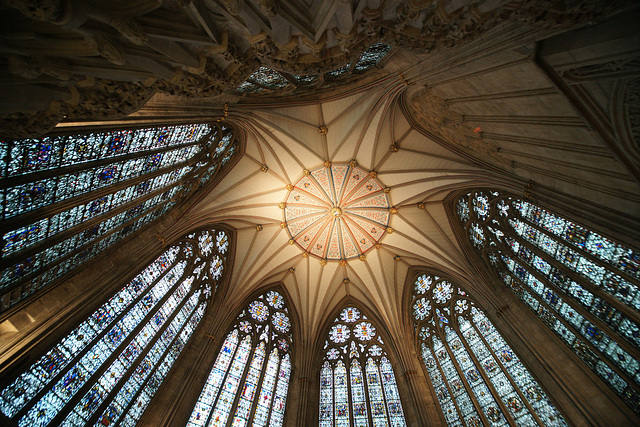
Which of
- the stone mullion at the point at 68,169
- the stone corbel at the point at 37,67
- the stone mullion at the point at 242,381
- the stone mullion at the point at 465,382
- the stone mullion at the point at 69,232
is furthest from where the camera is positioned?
the stone mullion at the point at 242,381

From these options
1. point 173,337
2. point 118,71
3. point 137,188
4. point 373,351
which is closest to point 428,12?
point 118,71

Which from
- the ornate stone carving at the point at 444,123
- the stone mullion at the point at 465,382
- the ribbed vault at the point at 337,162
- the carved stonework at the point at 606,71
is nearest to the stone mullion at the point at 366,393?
the ribbed vault at the point at 337,162

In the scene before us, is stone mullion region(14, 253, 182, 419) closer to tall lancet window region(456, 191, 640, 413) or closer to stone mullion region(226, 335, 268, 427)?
stone mullion region(226, 335, 268, 427)

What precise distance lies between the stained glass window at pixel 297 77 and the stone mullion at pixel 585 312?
7271mm

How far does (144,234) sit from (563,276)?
36.3 ft

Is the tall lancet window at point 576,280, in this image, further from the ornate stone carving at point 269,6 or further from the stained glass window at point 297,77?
the ornate stone carving at point 269,6

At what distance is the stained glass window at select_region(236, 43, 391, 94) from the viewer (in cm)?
823

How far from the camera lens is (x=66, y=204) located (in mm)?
6215

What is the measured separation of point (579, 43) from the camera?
4793mm

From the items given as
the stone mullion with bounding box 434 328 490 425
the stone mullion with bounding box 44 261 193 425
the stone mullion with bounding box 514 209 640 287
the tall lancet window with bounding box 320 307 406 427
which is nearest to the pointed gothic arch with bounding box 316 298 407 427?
the tall lancet window with bounding box 320 307 406 427

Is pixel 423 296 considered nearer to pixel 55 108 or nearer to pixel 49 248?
pixel 49 248

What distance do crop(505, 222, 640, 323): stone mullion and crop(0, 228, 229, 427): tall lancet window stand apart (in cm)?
1058

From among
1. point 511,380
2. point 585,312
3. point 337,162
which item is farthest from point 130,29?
point 511,380

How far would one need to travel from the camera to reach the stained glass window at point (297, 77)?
8234 millimetres
